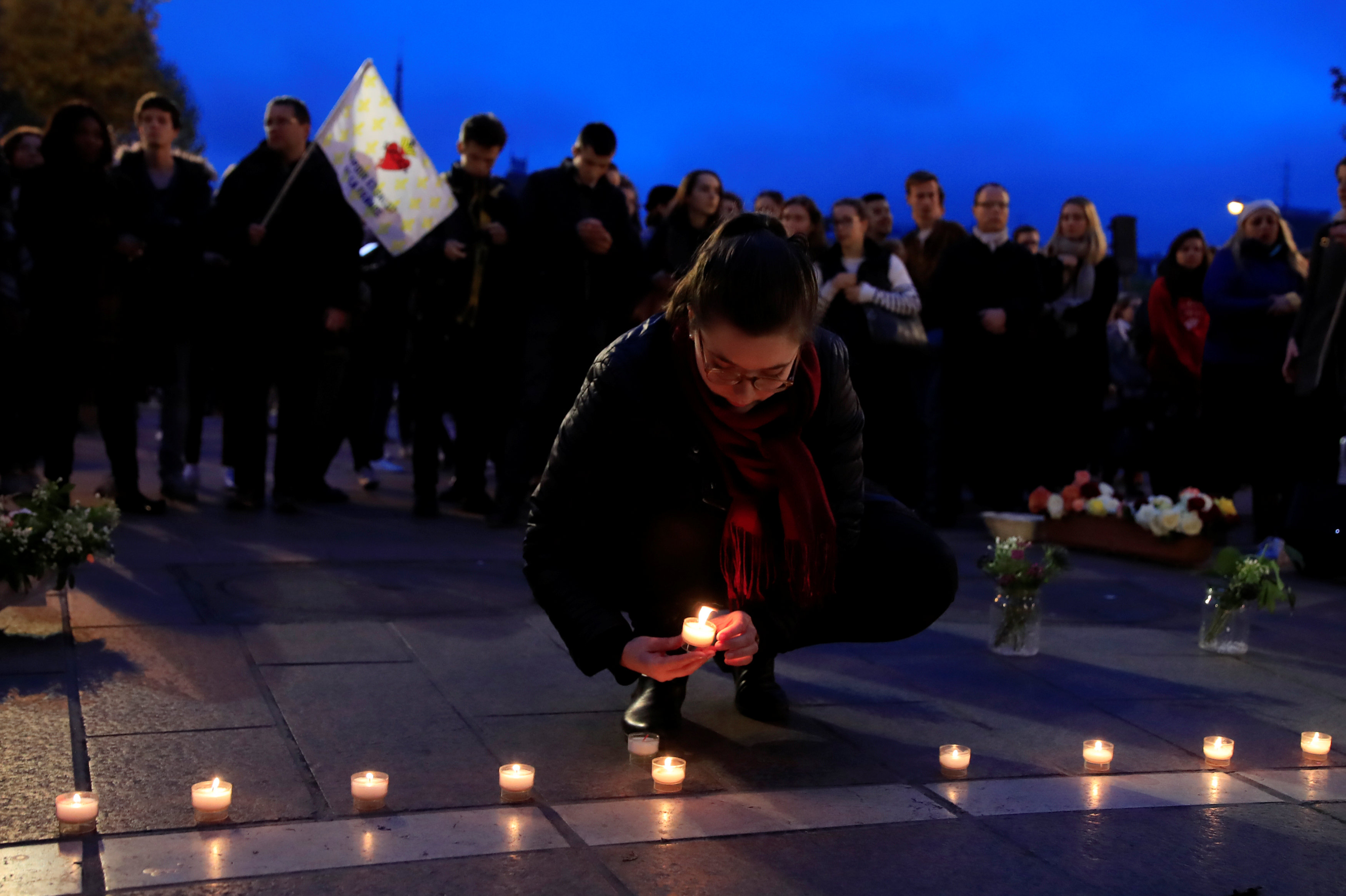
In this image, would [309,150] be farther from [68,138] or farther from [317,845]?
[317,845]

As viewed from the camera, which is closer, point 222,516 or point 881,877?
point 881,877

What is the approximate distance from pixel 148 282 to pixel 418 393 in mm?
1580

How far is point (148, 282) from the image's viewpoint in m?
7.48

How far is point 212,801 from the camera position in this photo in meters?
2.81

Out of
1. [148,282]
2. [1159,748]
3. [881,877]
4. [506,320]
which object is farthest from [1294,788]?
[148,282]

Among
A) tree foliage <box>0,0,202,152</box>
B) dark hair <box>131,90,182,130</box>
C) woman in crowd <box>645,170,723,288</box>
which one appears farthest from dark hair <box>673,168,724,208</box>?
tree foliage <box>0,0,202,152</box>

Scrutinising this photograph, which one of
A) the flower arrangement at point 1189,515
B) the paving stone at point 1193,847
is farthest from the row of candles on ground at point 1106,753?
the flower arrangement at point 1189,515

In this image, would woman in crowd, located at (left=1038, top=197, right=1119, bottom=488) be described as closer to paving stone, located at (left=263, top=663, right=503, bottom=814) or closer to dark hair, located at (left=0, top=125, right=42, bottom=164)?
paving stone, located at (left=263, top=663, right=503, bottom=814)

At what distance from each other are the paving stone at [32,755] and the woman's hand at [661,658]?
1.26 metres

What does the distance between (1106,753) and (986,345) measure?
5635 millimetres

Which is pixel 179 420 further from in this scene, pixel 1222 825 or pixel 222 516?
pixel 1222 825

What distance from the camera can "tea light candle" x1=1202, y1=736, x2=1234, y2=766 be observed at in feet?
11.5

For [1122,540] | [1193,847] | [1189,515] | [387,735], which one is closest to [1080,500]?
[1122,540]

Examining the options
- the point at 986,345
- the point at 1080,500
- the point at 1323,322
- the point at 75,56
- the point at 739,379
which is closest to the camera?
the point at 739,379
